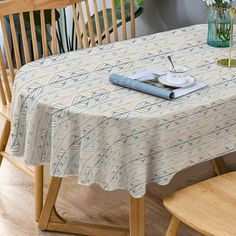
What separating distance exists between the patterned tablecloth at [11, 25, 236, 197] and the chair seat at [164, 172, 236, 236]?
82mm

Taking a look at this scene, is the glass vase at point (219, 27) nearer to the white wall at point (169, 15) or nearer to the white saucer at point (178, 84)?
the white saucer at point (178, 84)

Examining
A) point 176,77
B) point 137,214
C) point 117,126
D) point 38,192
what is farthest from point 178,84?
point 38,192

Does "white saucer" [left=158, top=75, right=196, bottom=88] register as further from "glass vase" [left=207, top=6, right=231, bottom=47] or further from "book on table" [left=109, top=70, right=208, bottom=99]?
"glass vase" [left=207, top=6, right=231, bottom=47]

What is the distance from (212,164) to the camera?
8.66ft

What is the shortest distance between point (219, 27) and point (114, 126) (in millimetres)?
850

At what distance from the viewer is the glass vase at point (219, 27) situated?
6.83ft

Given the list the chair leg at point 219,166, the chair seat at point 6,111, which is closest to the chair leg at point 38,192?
the chair seat at point 6,111

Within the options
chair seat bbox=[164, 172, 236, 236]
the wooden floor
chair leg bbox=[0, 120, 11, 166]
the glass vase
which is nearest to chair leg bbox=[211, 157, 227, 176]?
the wooden floor

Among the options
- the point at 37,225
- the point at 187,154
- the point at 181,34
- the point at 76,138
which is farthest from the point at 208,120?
the point at 37,225

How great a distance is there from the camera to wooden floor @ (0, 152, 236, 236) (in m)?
2.21

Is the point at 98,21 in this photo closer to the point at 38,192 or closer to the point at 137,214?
the point at 38,192

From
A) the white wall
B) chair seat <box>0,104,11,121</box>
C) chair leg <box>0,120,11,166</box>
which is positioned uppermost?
the white wall

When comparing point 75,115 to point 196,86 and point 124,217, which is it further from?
point 124,217

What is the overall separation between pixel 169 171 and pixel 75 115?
0.34 meters
